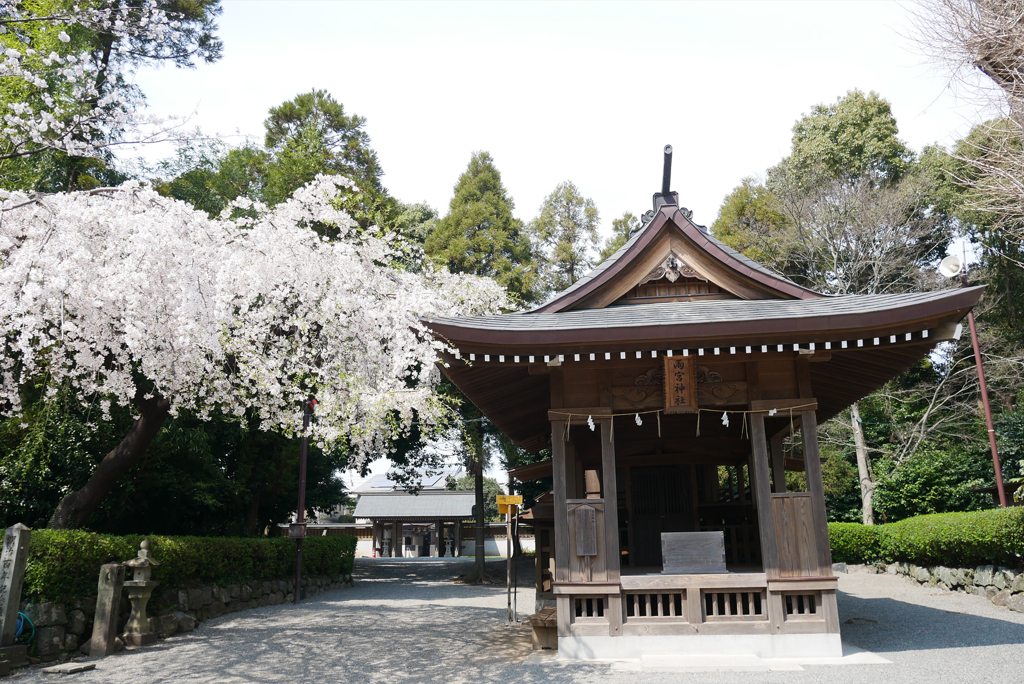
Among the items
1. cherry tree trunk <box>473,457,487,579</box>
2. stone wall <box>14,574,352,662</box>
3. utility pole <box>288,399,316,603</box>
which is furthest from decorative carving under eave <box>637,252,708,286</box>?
cherry tree trunk <box>473,457,487,579</box>

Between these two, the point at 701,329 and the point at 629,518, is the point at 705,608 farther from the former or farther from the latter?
the point at 629,518

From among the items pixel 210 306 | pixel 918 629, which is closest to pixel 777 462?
pixel 918 629

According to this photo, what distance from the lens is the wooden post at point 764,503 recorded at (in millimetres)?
7618

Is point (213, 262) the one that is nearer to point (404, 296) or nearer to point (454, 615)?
point (404, 296)

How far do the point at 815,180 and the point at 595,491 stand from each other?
780 inches

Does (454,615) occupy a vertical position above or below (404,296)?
below

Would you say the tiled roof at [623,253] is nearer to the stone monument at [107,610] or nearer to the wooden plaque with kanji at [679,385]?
the wooden plaque with kanji at [679,385]

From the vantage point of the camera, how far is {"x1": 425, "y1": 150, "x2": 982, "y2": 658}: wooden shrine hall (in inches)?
294

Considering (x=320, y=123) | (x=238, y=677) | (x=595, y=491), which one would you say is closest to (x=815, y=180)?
(x=595, y=491)

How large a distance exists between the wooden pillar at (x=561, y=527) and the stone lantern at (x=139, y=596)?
601 cm

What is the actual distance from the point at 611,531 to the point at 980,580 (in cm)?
999

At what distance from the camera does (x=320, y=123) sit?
30.6 m

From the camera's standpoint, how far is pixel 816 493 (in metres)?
7.76

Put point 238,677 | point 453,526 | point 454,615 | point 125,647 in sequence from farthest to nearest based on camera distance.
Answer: point 453,526 < point 454,615 < point 125,647 < point 238,677
